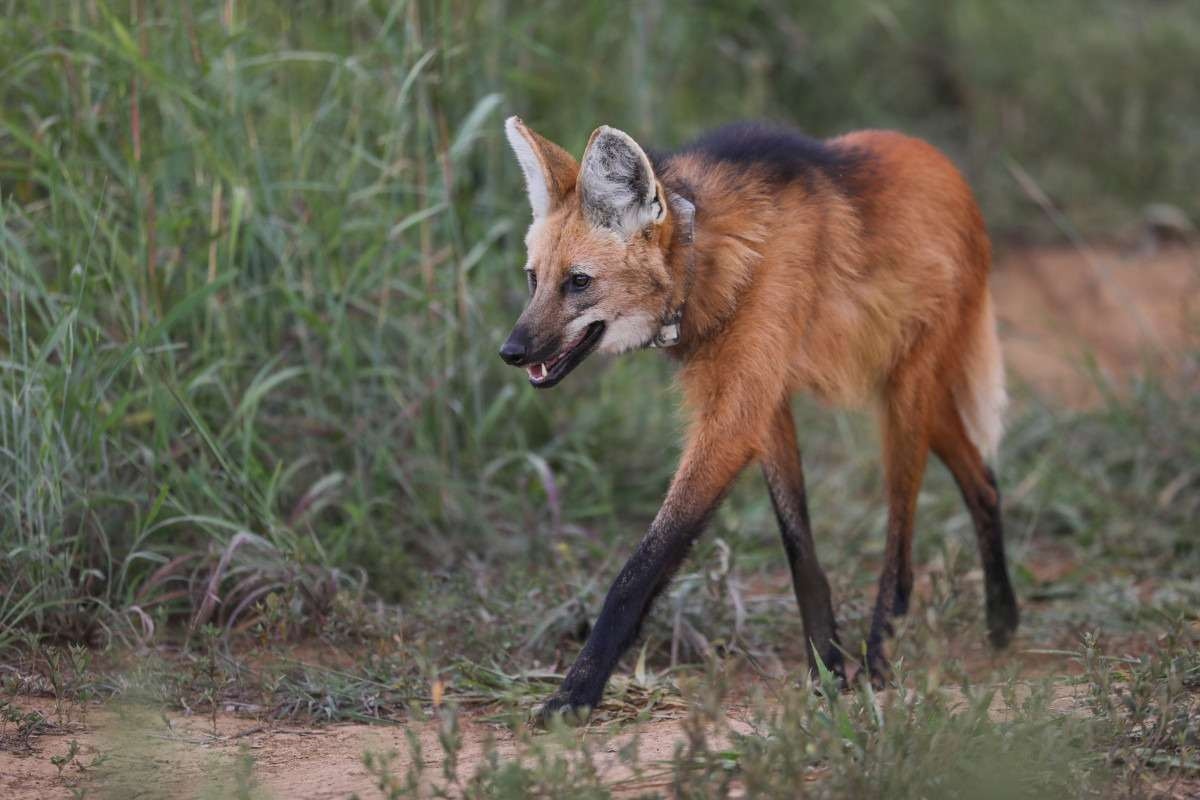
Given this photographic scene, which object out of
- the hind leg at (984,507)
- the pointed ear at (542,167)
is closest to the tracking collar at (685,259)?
the pointed ear at (542,167)

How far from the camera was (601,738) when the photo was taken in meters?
2.38

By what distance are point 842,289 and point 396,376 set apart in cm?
156

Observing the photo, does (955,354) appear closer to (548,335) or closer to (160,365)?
(548,335)

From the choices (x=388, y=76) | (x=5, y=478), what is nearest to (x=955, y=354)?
→ (x=388, y=76)

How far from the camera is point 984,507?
3.92m

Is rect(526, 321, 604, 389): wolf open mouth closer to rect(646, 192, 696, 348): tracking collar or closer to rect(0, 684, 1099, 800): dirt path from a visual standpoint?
rect(646, 192, 696, 348): tracking collar

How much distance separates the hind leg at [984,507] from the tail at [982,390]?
0.04m

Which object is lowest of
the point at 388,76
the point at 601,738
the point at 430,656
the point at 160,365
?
the point at 430,656

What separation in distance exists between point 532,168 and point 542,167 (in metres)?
0.07

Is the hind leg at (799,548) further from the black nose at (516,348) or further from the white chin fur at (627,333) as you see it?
the black nose at (516,348)

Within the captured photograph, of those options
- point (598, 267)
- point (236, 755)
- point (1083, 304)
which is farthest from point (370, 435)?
point (1083, 304)

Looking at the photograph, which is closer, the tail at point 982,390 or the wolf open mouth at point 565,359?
the wolf open mouth at point 565,359

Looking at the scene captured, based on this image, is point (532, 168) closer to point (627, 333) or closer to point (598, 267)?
point (598, 267)

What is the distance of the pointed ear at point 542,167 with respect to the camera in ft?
10.4
